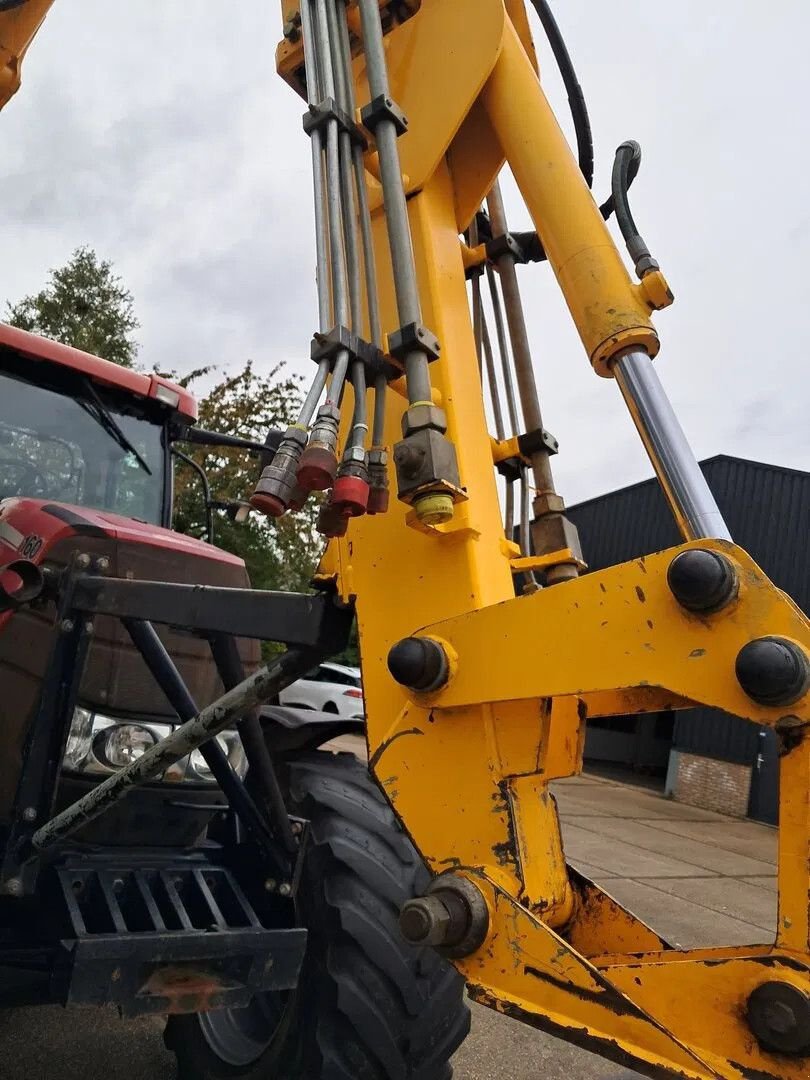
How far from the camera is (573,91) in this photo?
2514 millimetres

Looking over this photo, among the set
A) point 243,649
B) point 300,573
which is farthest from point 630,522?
point 243,649

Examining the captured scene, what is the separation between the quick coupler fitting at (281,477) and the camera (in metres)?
1.60

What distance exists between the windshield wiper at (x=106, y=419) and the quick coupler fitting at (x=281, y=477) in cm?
211

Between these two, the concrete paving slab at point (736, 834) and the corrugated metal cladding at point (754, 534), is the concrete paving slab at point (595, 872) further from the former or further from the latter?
the corrugated metal cladding at point (754, 534)

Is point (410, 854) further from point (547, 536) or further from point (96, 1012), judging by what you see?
point (96, 1012)

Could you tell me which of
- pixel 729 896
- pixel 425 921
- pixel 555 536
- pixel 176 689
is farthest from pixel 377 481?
pixel 729 896

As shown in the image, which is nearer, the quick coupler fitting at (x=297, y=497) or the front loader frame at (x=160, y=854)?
the quick coupler fitting at (x=297, y=497)

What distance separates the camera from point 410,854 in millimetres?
2566

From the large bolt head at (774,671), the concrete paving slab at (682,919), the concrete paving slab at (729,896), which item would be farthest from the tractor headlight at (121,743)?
the concrete paving slab at (729,896)

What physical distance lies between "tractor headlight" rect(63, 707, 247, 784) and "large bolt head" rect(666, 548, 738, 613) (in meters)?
1.68

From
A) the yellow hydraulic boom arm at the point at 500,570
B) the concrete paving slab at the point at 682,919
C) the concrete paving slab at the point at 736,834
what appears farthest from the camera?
the concrete paving slab at the point at 736,834

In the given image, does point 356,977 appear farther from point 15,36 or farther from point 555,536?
point 15,36

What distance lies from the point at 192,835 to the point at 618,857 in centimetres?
660

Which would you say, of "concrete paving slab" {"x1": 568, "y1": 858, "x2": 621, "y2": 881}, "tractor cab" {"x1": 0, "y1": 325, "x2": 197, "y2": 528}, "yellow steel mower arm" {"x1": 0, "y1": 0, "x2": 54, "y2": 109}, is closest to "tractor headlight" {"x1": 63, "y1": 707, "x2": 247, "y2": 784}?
"tractor cab" {"x1": 0, "y1": 325, "x2": 197, "y2": 528}
